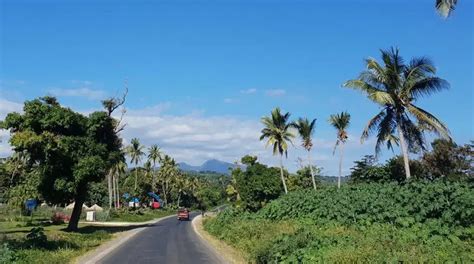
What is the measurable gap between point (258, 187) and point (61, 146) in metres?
18.9

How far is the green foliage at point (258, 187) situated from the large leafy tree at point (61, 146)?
43.7 ft

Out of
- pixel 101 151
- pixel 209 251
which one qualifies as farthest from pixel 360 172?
pixel 209 251

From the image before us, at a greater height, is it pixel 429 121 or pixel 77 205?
pixel 429 121

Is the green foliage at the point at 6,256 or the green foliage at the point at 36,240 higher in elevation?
the green foliage at the point at 36,240

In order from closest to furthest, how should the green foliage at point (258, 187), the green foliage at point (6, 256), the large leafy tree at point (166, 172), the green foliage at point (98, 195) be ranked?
the green foliage at point (6, 256), the green foliage at point (258, 187), the green foliage at point (98, 195), the large leafy tree at point (166, 172)

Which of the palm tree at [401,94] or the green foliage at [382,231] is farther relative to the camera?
the palm tree at [401,94]

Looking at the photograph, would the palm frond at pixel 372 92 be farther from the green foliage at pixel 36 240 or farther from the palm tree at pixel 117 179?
the palm tree at pixel 117 179

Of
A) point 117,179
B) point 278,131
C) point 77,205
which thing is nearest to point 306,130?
point 278,131

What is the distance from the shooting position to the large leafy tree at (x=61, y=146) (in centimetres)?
A: 3738

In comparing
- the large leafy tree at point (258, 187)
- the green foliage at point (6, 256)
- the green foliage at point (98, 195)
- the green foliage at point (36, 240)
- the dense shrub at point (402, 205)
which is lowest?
the green foliage at point (6, 256)

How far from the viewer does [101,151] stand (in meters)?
40.7

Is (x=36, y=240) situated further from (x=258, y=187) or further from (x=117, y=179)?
(x=117, y=179)

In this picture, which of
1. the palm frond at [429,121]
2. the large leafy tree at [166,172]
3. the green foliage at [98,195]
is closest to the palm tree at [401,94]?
the palm frond at [429,121]

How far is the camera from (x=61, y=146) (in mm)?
37875
